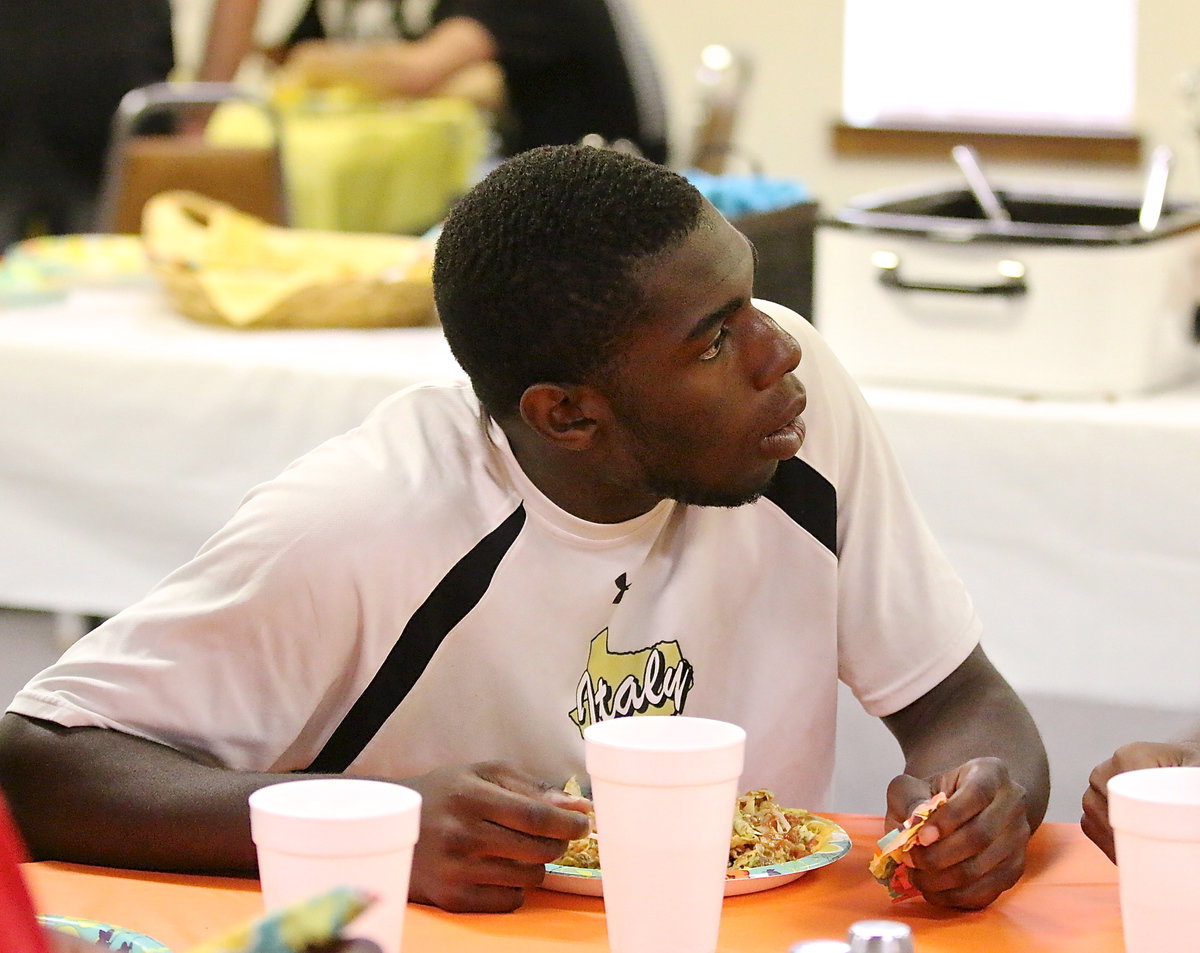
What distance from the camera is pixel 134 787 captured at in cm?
97

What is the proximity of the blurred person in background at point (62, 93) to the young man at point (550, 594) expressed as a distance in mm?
2366

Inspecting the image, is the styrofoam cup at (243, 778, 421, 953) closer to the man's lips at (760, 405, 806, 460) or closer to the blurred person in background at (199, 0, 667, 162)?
the man's lips at (760, 405, 806, 460)

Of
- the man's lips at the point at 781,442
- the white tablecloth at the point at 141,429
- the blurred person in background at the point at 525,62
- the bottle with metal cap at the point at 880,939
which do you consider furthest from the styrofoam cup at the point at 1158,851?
the blurred person in background at the point at 525,62

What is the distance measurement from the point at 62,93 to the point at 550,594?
2.50 m

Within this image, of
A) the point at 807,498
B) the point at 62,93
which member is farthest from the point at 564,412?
the point at 62,93

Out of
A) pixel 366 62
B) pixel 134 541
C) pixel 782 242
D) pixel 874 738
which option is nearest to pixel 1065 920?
pixel 874 738

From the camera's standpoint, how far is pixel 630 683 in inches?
44.8

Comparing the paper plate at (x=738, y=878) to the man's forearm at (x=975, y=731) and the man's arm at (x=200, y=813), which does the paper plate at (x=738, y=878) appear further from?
the man's forearm at (x=975, y=731)

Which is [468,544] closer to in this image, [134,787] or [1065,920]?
[134,787]

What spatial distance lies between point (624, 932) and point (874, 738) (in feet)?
3.79

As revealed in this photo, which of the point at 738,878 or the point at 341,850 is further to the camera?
the point at 738,878

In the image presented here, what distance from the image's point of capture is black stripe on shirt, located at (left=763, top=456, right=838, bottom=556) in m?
1.20

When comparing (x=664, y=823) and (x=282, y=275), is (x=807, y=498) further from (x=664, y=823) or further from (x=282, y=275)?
(x=282, y=275)

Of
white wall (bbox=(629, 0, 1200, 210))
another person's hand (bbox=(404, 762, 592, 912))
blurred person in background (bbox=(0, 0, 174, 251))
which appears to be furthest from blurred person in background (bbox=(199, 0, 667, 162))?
another person's hand (bbox=(404, 762, 592, 912))
